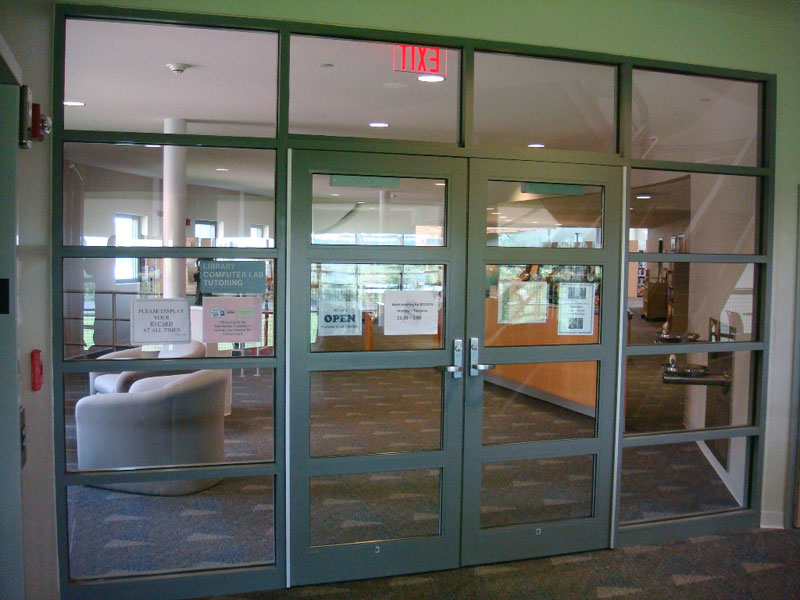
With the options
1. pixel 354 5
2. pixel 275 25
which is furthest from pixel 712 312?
pixel 275 25

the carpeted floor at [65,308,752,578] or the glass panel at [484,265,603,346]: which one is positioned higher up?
the glass panel at [484,265,603,346]

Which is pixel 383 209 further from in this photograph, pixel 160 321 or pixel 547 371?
pixel 547 371

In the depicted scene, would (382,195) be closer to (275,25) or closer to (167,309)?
(275,25)

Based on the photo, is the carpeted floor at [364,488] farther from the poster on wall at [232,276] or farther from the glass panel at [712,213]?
the glass panel at [712,213]

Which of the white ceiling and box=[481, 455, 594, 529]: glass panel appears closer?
the white ceiling

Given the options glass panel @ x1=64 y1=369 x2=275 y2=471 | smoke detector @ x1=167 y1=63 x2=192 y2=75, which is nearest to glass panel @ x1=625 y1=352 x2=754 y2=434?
glass panel @ x1=64 y1=369 x2=275 y2=471

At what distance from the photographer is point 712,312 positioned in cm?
390

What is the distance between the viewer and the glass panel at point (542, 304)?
133 inches

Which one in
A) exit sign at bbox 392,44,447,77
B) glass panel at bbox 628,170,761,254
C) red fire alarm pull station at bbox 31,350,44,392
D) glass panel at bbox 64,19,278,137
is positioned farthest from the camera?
glass panel at bbox 628,170,761,254

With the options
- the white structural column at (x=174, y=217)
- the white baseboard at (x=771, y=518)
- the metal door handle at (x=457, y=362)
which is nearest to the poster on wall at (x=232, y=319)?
the white structural column at (x=174, y=217)

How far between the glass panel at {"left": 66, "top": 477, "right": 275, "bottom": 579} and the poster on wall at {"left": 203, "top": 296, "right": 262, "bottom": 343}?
38.6 inches

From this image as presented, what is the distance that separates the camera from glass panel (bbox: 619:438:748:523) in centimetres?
391

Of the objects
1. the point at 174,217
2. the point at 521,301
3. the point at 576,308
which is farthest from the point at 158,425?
the point at 576,308

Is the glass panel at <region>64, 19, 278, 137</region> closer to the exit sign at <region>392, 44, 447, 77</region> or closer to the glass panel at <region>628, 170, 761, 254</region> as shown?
the exit sign at <region>392, 44, 447, 77</region>
